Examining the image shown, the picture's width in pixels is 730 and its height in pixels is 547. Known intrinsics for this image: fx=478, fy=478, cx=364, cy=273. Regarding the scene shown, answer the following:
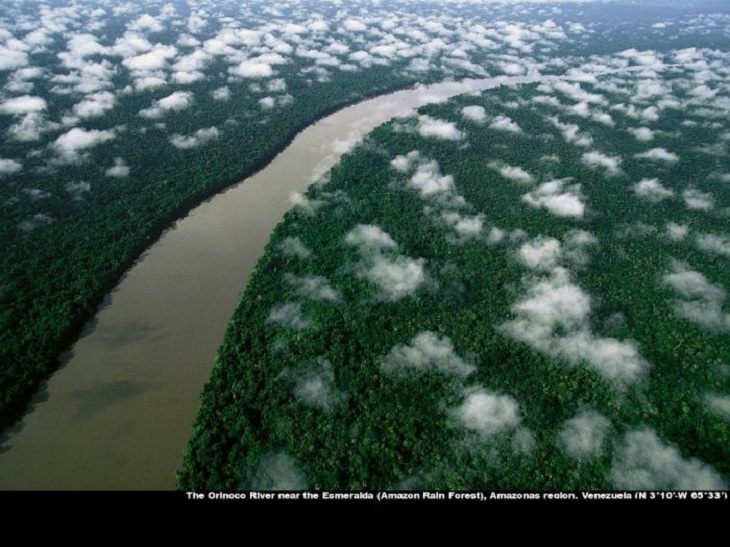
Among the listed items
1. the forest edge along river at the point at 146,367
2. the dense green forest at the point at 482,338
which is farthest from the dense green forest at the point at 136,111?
the dense green forest at the point at 482,338

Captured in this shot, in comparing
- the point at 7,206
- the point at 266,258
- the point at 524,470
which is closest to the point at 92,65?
the point at 7,206

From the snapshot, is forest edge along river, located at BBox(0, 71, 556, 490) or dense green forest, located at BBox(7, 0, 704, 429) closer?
forest edge along river, located at BBox(0, 71, 556, 490)

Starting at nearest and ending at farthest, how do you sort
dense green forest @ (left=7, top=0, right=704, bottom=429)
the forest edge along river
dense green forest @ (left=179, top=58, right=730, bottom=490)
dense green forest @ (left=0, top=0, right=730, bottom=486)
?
dense green forest @ (left=179, top=58, right=730, bottom=490)
the forest edge along river
dense green forest @ (left=0, top=0, right=730, bottom=486)
dense green forest @ (left=7, top=0, right=704, bottom=429)

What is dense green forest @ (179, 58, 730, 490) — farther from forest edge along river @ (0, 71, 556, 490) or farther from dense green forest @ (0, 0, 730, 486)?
forest edge along river @ (0, 71, 556, 490)

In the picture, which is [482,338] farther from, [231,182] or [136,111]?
[136,111]

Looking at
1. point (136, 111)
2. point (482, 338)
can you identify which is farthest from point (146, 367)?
point (136, 111)

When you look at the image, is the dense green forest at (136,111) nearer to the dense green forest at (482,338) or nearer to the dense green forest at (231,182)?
the dense green forest at (231,182)

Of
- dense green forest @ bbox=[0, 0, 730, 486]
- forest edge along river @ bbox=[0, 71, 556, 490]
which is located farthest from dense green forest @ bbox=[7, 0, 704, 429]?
forest edge along river @ bbox=[0, 71, 556, 490]
